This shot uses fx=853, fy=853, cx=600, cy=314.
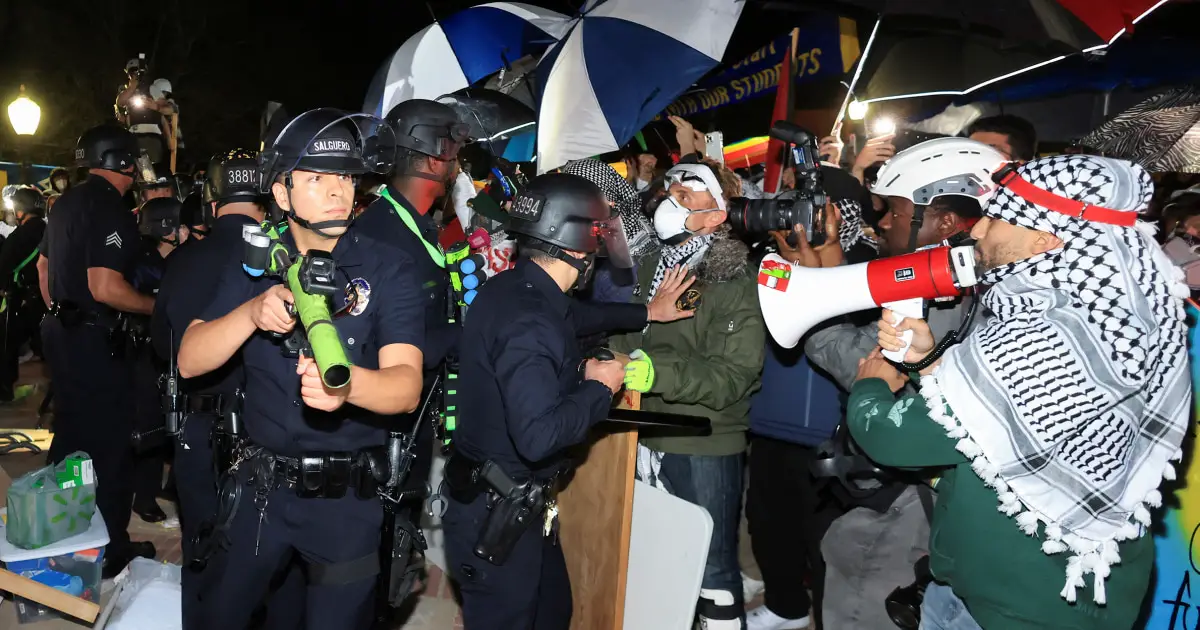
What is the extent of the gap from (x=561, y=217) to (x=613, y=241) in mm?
315

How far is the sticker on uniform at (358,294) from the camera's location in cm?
262

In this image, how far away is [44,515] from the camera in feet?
14.7

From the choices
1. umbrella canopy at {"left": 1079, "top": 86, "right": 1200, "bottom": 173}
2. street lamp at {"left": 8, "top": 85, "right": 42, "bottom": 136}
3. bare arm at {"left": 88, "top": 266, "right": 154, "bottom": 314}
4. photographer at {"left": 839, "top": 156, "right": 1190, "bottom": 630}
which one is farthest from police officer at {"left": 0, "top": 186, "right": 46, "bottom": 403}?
umbrella canopy at {"left": 1079, "top": 86, "right": 1200, "bottom": 173}

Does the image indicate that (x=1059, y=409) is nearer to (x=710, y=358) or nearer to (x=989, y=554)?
(x=989, y=554)

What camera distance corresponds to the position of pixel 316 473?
3.04m

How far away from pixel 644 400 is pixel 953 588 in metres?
1.81

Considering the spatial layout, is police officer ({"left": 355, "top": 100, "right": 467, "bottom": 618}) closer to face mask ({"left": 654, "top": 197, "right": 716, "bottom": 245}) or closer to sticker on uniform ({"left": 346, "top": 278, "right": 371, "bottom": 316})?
sticker on uniform ({"left": 346, "top": 278, "right": 371, "bottom": 316})

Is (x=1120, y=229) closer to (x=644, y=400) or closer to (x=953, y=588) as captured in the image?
(x=953, y=588)

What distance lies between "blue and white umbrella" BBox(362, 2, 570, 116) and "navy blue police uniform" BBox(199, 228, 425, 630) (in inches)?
106

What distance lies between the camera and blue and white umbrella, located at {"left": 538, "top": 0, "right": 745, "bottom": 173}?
447 cm

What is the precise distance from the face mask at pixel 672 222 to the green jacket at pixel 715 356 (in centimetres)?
17

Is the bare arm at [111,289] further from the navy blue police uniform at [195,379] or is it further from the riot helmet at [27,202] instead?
the riot helmet at [27,202]

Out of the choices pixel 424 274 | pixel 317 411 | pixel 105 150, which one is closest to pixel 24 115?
pixel 105 150

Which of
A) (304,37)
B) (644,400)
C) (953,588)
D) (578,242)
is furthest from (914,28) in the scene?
(304,37)
